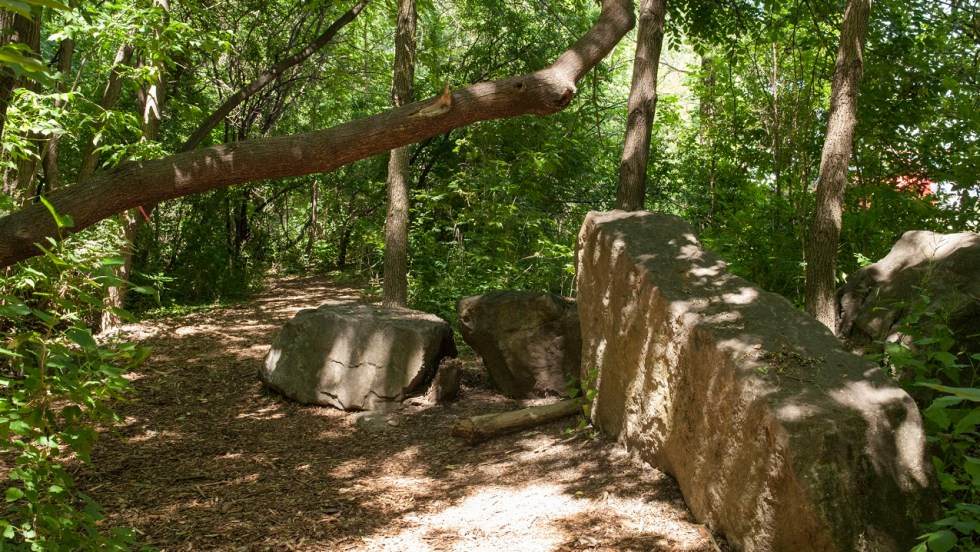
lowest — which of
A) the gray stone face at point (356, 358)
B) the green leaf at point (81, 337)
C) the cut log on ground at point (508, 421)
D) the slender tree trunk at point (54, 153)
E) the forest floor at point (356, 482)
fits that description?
the forest floor at point (356, 482)

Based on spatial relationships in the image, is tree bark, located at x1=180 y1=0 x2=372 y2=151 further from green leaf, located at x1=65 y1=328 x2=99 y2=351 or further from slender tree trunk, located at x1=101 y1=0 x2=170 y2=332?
green leaf, located at x1=65 y1=328 x2=99 y2=351

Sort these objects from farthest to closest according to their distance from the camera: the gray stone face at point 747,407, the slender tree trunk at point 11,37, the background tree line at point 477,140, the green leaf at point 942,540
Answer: the background tree line at point 477,140
the slender tree trunk at point 11,37
the gray stone face at point 747,407
the green leaf at point 942,540

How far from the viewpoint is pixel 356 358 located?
6676mm

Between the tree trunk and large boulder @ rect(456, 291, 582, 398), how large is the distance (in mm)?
1208

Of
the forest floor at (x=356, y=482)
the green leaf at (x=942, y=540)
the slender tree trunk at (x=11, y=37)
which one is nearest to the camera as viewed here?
the green leaf at (x=942, y=540)

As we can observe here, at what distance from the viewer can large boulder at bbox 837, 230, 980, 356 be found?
4.34 metres

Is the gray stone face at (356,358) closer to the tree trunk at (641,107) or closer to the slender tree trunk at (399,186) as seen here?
the slender tree trunk at (399,186)

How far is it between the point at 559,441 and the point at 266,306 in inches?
305

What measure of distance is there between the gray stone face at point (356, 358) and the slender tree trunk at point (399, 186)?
4.64 feet

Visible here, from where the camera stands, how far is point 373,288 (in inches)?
475

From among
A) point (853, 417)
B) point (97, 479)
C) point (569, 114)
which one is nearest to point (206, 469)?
point (97, 479)

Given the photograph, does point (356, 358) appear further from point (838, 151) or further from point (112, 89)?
point (112, 89)

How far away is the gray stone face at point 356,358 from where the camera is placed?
6633 millimetres

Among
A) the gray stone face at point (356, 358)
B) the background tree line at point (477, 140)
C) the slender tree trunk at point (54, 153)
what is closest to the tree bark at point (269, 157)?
the background tree line at point (477, 140)
